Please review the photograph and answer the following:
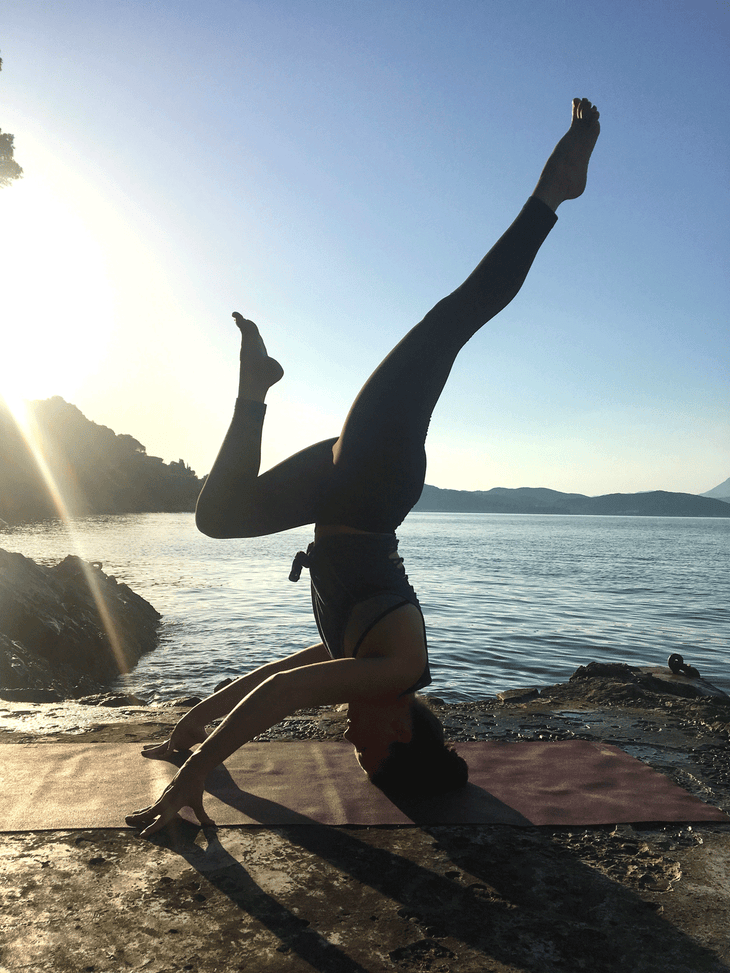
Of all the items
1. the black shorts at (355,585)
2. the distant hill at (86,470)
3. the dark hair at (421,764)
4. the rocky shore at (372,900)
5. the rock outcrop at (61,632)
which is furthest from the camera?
the distant hill at (86,470)

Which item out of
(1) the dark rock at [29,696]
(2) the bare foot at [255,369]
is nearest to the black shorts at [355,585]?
(2) the bare foot at [255,369]

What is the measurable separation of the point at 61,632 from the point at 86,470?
92004 mm

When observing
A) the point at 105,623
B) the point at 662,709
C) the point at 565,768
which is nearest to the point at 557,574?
the point at 105,623

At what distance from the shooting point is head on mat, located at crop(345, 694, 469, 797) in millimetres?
2762

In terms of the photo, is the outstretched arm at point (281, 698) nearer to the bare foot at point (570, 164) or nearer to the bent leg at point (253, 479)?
the bent leg at point (253, 479)

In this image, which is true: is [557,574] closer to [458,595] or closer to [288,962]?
[458,595]

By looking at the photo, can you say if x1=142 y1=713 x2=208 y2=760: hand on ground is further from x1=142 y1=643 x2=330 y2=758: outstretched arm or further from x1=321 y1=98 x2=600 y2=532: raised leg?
x1=321 y1=98 x2=600 y2=532: raised leg

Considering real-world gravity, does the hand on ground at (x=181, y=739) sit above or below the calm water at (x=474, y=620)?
above

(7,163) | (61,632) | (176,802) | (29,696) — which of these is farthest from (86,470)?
(176,802)

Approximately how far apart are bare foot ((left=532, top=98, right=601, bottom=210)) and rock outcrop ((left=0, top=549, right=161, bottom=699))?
5.81 meters

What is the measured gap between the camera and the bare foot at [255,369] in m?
2.86

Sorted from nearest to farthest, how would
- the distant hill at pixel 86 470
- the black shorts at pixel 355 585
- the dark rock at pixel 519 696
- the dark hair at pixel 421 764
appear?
the black shorts at pixel 355 585 < the dark hair at pixel 421 764 < the dark rock at pixel 519 696 < the distant hill at pixel 86 470

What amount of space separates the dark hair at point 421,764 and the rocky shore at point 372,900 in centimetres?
32

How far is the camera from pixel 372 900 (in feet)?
6.60
